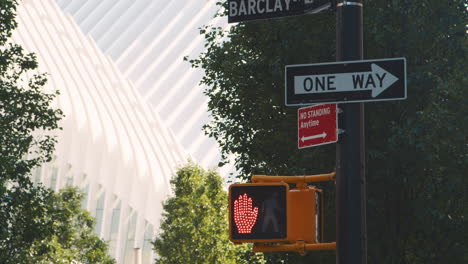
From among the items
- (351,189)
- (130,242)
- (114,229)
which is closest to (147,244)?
(130,242)

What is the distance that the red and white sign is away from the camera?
705 centimetres

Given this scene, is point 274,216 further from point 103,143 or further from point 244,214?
point 103,143

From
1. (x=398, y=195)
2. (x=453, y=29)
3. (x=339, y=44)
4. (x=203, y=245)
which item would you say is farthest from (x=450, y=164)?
(x=203, y=245)

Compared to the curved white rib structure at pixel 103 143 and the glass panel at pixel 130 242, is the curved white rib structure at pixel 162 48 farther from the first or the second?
the glass panel at pixel 130 242

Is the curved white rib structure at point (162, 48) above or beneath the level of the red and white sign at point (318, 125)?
above

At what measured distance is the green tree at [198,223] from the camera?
52.0 meters

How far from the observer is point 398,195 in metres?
18.8


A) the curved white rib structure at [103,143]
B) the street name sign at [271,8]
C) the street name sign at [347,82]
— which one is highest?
the curved white rib structure at [103,143]

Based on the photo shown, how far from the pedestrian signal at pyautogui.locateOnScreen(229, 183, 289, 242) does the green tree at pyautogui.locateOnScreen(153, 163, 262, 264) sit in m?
42.3

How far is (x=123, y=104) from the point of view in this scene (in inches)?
3816

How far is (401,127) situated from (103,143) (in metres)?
68.0

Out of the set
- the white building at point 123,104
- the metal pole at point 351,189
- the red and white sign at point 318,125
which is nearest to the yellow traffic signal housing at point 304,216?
the metal pole at point 351,189

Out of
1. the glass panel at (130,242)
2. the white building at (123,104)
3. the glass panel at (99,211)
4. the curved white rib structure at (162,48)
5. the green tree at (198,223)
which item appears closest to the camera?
the green tree at (198,223)

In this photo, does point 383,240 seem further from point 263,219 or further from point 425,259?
point 263,219
